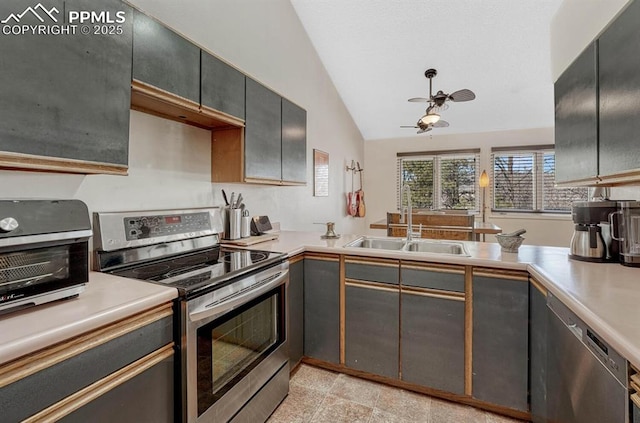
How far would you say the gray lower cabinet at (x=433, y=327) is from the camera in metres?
1.74

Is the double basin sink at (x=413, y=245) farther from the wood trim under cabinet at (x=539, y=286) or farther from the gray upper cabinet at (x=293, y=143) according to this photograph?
→ the gray upper cabinet at (x=293, y=143)

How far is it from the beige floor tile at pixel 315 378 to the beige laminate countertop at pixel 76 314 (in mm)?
1288

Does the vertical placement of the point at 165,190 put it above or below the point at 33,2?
below

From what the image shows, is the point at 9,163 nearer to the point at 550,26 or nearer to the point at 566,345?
the point at 566,345

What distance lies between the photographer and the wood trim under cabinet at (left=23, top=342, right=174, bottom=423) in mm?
781

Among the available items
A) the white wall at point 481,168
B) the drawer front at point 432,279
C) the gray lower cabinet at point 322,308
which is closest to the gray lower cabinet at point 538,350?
the drawer front at point 432,279

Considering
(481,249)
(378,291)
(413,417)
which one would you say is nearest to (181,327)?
(378,291)

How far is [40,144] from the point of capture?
3.24 ft

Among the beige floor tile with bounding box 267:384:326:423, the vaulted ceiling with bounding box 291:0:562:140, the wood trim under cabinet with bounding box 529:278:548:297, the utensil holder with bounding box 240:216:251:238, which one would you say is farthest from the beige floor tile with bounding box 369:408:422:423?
the vaulted ceiling with bounding box 291:0:562:140

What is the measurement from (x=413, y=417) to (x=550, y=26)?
3.81 m

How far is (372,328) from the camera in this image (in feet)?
6.37

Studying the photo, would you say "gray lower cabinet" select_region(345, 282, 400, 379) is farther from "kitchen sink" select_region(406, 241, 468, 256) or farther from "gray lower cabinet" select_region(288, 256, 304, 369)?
"kitchen sink" select_region(406, 241, 468, 256)

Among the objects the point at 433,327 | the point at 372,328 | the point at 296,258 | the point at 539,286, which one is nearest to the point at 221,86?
the point at 296,258

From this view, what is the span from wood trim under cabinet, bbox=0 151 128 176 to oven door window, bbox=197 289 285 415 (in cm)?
74
